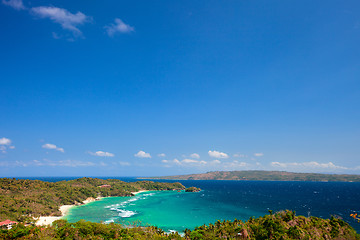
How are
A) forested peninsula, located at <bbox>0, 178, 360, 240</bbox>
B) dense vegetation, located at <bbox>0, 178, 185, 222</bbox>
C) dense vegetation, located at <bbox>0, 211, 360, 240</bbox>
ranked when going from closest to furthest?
dense vegetation, located at <bbox>0, 211, 360, 240</bbox>, forested peninsula, located at <bbox>0, 178, 360, 240</bbox>, dense vegetation, located at <bbox>0, 178, 185, 222</bbox>

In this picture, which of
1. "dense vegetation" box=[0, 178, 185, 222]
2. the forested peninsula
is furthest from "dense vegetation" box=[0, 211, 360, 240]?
"dense vegetation" box=[0, 178, 185, 222]

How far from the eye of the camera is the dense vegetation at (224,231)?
38.9 meters

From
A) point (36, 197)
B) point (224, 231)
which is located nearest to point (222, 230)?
point (224, 231)

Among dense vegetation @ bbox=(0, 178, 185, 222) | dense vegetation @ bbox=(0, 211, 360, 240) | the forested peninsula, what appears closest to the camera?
dense vegetation @ bbox=(0, 211, 360, 240)

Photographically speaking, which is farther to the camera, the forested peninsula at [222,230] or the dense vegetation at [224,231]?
the forested peninsula at [222,230]

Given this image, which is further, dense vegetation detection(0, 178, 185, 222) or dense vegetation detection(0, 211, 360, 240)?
dense vegetation detection(0, 178, 185, 222)

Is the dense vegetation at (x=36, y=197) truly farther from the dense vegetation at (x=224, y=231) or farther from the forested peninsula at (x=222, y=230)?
the dense vegetation at (x=224, y=231)

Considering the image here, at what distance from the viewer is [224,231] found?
147 ft

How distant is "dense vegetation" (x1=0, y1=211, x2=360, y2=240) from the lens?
38875 mm

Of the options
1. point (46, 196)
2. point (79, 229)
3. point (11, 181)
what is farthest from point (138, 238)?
point (11, 181)

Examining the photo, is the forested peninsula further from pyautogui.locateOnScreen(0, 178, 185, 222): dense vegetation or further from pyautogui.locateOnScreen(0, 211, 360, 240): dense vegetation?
pyautogui.locateOnScreen(0, 178, 185, 222): dense vegetation

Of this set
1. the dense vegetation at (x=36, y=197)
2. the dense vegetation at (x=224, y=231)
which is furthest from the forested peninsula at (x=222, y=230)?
the dense vegetation at (x=36, y=197)

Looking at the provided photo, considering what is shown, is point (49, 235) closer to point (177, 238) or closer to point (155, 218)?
point (177, 238)

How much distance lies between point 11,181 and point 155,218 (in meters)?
95.9
